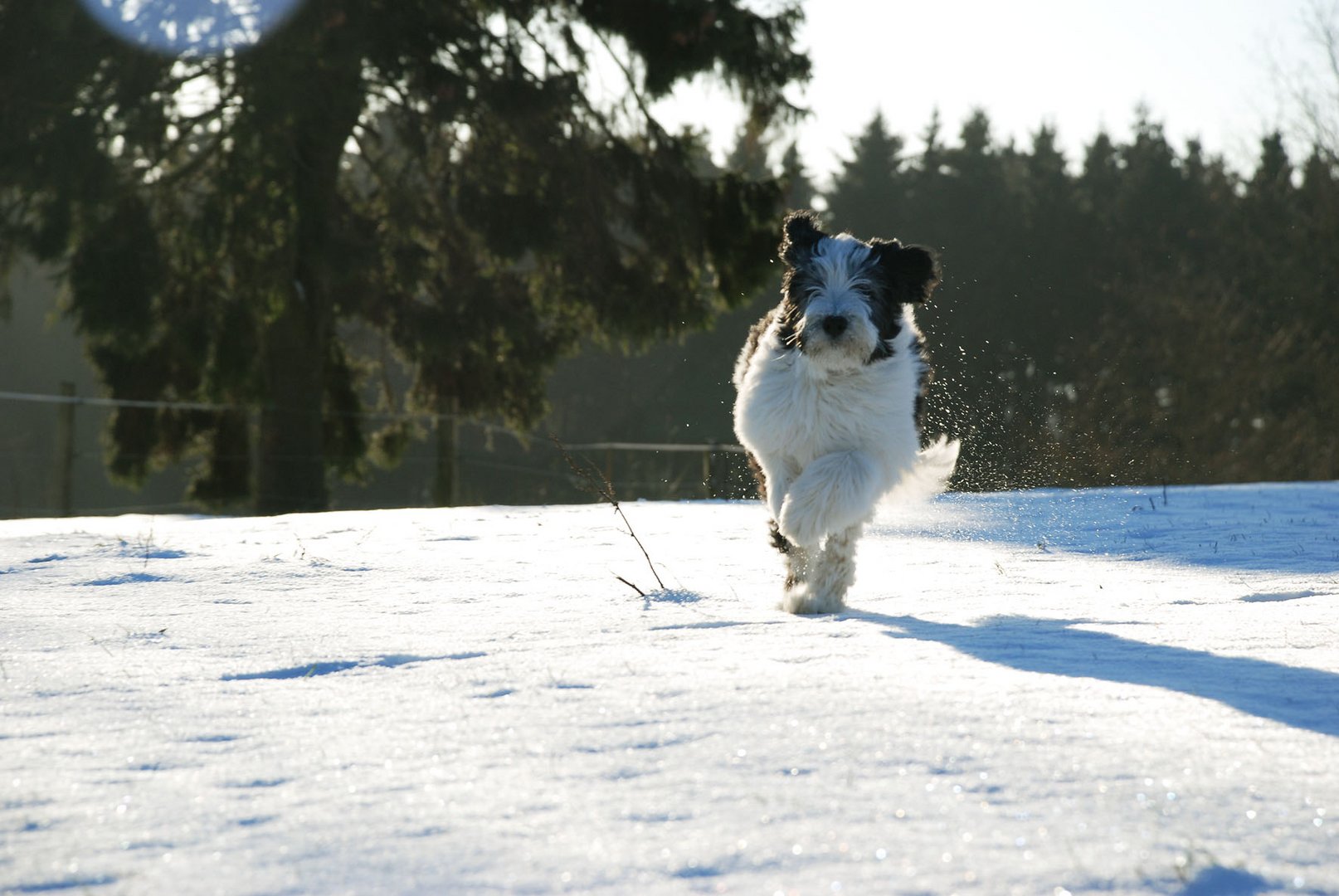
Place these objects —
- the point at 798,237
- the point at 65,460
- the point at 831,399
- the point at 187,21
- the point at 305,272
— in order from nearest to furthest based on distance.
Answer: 1. the point at 831,399
2. the point at 798,237
3. the point at 65,460
4. the point at 187,21
5. the point at 305,272

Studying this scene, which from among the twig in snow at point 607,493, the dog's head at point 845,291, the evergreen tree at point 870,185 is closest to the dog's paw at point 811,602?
the twig in snow at point 607,493

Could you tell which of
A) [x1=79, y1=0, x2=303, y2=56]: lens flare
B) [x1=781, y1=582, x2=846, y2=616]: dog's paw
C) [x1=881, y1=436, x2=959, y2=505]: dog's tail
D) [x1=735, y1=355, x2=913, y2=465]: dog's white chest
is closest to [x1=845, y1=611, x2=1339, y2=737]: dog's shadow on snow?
[x1=781, y1=582, x2=846, y2=616]: dog's paw

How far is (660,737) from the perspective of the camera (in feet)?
8.36

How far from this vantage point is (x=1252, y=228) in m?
37.3

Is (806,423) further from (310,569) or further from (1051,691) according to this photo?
(1051,691)

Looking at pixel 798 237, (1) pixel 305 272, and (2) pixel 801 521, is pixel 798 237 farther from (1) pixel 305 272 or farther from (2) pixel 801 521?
(1) pixel 305 272

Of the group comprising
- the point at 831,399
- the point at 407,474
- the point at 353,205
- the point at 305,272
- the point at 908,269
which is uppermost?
the point at 353,205

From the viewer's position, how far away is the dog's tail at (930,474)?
20.7 ft

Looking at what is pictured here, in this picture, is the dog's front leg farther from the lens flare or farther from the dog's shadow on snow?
the lens flare

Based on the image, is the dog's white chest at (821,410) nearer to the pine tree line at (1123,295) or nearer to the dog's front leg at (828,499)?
the dog's front leg at (828,499)

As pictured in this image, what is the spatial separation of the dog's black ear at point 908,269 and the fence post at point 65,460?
887cm

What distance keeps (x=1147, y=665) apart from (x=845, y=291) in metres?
2.44

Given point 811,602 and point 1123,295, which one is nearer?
point 811,602

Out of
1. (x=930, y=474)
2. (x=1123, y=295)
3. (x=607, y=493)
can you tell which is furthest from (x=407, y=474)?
(x=930, y=474)
